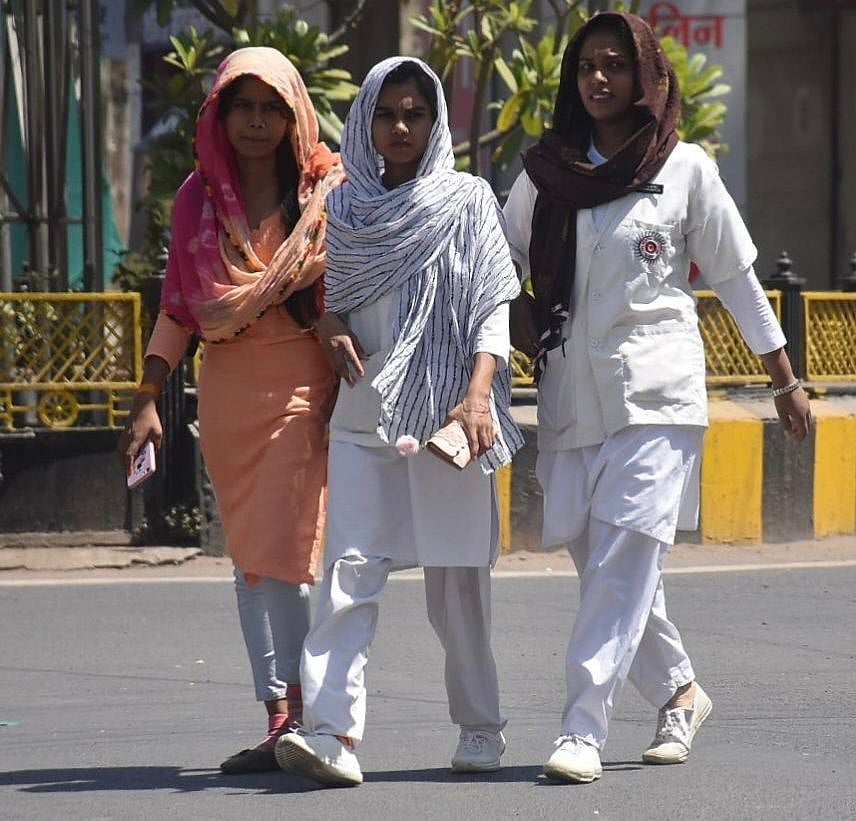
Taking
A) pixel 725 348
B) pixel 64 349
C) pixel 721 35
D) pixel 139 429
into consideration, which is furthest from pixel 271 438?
pixel 721 35

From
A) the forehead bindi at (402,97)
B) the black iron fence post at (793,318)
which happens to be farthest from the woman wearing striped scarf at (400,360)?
the black iron fence post at (793,318)

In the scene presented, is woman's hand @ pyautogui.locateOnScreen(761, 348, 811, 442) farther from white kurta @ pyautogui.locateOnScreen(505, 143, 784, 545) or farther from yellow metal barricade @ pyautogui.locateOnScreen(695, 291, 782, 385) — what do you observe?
yellow metal barricade @ pyautogui.locateOnScreen(695, 291, 782, 385)

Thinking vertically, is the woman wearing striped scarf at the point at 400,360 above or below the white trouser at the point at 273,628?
above

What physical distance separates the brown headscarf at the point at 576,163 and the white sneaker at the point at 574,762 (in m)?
0.94

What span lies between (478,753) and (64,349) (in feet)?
15.1

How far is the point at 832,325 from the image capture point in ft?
33.1

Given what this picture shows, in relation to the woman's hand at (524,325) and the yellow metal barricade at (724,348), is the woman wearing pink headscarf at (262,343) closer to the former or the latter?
the woman's hand at (524,325)

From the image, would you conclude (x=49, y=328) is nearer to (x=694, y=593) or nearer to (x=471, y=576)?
Answer: (x=694, y=593)

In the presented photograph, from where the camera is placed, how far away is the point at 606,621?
4.64 m

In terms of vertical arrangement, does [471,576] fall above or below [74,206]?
below

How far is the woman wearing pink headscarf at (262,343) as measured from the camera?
4.77m

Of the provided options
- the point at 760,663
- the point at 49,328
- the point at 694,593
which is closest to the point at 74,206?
the point at 49,328

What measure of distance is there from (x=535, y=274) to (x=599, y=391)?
34 centimetres

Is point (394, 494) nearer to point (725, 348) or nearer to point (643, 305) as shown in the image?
point (643, 305)
